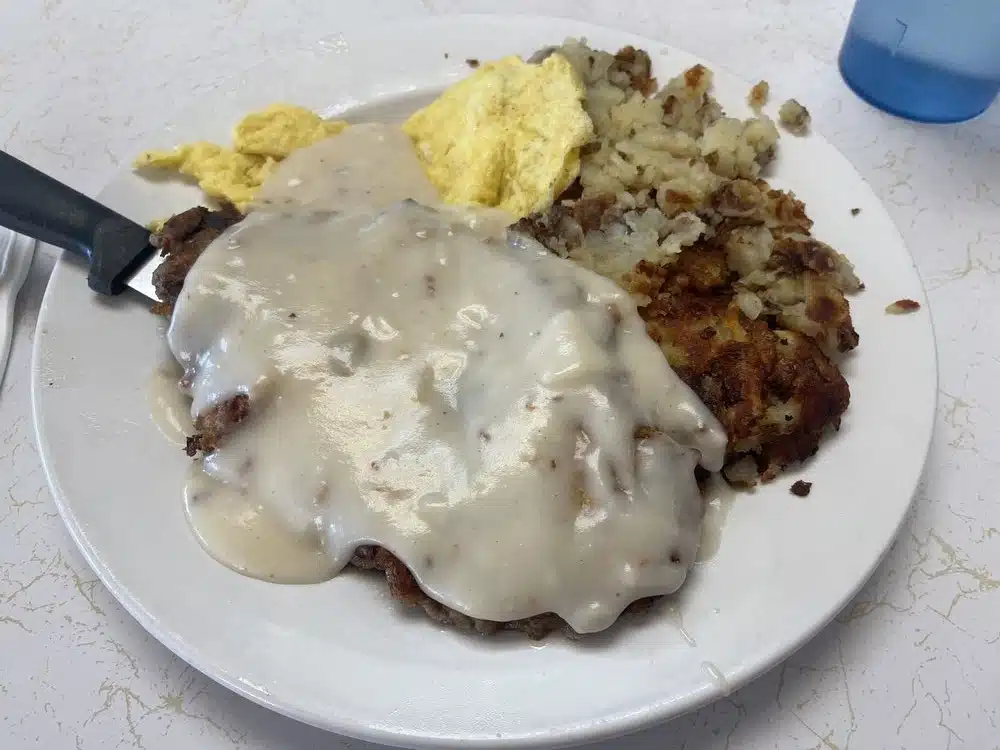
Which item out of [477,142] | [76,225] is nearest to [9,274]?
[76,225]

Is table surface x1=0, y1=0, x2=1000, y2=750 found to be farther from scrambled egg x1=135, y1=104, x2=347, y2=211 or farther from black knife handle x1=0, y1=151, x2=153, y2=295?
scrambled egg x1=135, y1=104, x2=347, y2=211

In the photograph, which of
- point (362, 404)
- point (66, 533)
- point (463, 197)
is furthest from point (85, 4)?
point (362, 404)

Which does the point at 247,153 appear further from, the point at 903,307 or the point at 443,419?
the point at 903,307

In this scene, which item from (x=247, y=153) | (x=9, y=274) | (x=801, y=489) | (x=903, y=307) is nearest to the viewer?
(x=801, y=489)

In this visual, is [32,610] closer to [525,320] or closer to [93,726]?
[93,726]

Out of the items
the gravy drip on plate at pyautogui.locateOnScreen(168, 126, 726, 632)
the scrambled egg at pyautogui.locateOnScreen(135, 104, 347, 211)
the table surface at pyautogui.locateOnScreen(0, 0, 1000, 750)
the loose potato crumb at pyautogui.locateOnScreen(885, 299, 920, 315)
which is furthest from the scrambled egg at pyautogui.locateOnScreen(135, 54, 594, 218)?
the loose potato crumb at pyautogui.locateOnScreen(885, 299, 920, 315)

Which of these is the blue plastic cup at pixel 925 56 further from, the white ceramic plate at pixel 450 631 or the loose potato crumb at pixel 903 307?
the loose potato crumb at pixel 903 307
